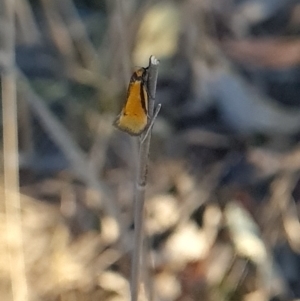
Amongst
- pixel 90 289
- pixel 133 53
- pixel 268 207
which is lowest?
pixel 90 289

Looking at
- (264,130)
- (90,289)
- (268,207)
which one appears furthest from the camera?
(264,130)

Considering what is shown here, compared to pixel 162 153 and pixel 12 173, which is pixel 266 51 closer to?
pixel 162 153

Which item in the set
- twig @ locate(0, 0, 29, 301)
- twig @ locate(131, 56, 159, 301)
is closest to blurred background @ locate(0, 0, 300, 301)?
twig @ locate(0, 0, 29, 301)

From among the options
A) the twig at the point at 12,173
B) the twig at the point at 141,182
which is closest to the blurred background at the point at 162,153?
the twig at the point at 12,173

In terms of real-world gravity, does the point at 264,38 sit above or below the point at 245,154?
above

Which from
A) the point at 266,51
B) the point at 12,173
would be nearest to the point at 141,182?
the point at 12,173

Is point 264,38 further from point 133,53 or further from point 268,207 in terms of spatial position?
point 268,207

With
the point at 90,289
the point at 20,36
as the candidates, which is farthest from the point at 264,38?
the point at 90,289

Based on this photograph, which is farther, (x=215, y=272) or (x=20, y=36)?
(x=20, y=36)
